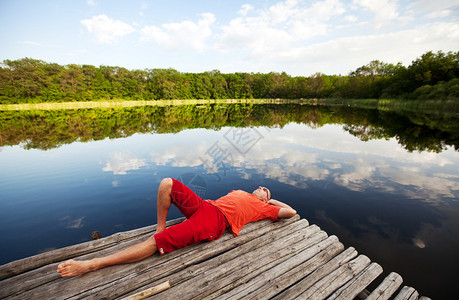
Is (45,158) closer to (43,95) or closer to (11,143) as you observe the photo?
(11,143)

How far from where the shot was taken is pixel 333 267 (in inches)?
115

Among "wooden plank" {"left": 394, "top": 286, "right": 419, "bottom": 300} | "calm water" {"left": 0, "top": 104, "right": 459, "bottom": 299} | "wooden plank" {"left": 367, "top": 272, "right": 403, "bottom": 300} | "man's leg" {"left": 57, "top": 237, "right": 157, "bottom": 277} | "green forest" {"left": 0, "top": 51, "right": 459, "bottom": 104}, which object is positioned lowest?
"calm water" {"left": 0, "top": 104, "right": 459, "bottom": 299}

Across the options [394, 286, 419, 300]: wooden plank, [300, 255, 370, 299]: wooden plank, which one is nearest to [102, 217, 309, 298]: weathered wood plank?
[300, 255, 370, 299]: wooden plank

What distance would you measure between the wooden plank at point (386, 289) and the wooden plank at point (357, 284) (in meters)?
0.12

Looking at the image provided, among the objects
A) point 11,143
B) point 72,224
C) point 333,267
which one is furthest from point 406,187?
point 11,143

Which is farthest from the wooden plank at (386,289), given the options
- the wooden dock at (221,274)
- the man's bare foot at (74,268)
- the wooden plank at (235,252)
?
the man's bare foot at (74,268)

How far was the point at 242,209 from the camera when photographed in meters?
3.63

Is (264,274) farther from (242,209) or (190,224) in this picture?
(190,224)

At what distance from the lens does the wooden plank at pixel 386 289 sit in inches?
101

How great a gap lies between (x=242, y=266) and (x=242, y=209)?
1015 millimetres

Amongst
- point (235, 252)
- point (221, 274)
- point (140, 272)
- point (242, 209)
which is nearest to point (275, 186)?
point (242, 209)

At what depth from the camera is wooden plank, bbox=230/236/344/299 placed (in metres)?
2.43

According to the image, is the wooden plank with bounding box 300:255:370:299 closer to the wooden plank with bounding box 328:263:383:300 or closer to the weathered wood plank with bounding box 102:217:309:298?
the wooden plank with bounding box 328:263:383:300

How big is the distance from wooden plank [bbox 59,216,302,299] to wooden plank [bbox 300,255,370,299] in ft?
3.88
